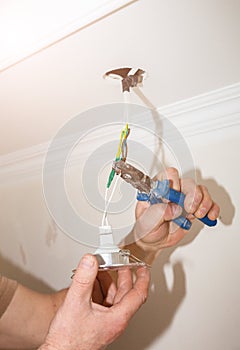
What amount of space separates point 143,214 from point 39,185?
90 centimetres

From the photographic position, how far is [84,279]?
57cm

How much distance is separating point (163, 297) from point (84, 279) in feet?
2.20

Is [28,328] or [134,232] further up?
[134,232]

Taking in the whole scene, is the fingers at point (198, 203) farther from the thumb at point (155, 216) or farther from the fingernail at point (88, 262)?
the fingernail at point (88, 262)

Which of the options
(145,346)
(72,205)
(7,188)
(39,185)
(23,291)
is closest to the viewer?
(72,205)

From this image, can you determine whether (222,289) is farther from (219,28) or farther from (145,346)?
(219,28)

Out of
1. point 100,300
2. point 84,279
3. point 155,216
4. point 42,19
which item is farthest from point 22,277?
point 42,19

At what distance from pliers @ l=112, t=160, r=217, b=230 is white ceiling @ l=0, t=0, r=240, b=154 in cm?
28

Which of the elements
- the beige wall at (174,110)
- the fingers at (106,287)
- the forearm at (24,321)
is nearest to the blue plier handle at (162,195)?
the beige wall at (174,110)

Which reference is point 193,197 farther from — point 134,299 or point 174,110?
point 174,110

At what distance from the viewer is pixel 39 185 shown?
5.33 ft

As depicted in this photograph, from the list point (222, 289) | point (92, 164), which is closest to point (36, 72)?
point (92, 164)

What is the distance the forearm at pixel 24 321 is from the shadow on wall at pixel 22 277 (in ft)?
1.89

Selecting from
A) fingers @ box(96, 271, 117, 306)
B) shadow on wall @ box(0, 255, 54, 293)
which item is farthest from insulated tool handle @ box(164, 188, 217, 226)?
shadow on wall @ box(0, 255, 54, 293)
